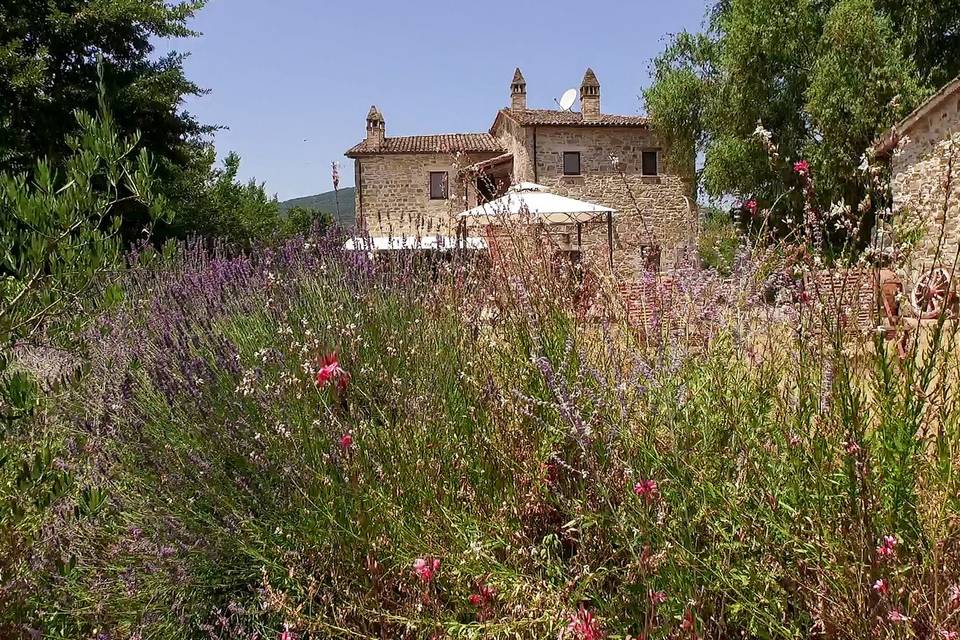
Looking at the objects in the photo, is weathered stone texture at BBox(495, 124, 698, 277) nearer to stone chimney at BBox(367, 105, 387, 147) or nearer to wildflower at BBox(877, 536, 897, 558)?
stone chimney at BBox(367, 105, 387, 147)

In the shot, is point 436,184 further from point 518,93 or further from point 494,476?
point 494,476

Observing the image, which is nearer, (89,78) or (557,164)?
(89,78)

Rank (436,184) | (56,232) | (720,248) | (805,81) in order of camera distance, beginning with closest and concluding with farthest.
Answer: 1. (56,232)
2. (720,248)
3. (805,81)
4. (436,184)

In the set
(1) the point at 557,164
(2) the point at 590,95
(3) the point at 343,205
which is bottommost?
(3) the point at 343,205

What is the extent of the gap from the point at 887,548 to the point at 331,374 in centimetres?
148

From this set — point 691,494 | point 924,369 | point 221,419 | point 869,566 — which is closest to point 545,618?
point 691,494

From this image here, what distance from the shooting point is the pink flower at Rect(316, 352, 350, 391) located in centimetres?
212

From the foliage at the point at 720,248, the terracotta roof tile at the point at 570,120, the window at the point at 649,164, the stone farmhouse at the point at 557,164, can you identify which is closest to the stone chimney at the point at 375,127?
the stone farmhouse at the point at 557,164

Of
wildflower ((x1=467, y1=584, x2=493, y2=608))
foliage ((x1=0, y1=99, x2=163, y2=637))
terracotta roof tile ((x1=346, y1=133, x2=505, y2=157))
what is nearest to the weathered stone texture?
terracotta roof tile ((x1=346, y1=133, x2=505, y2=157))

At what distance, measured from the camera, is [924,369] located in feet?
5.15

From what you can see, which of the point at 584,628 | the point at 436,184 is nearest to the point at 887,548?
the point at 584,628

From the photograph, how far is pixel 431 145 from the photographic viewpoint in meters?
25.7

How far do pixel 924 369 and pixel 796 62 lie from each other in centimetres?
1895

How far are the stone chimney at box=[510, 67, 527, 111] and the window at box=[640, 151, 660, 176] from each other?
15.3 feet
